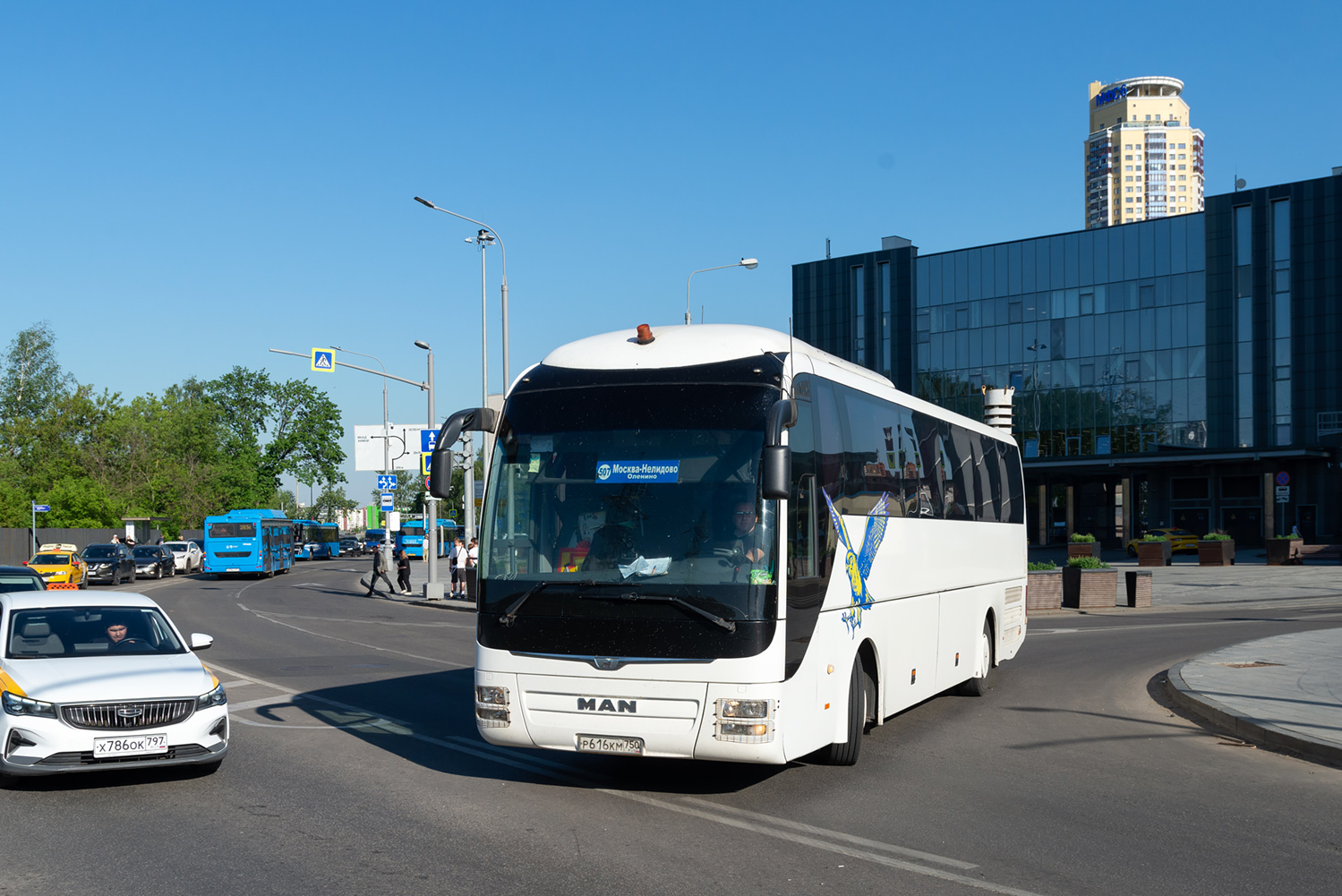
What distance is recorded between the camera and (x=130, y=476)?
7612 centimetres

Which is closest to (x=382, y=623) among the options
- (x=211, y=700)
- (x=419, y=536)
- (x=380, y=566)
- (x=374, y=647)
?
(x=374, y=647)

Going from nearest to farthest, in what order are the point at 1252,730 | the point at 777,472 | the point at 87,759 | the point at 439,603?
the point at 777,472 < the point at 87,759 < the point at 1252,730 < the point at 439,603

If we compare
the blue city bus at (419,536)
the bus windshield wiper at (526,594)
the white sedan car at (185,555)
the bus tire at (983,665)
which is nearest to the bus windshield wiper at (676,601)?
the bus windshield wiper at (526,594)

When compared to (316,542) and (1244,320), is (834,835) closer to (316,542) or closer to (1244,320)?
(1244,320)

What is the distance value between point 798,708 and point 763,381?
226 cm

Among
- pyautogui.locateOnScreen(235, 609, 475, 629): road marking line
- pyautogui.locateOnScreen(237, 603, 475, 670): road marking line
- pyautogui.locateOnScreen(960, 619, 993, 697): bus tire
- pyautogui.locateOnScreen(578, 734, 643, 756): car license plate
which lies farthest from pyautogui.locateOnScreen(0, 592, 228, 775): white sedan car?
pyautogui.locateOnScreen(235, 609, 475, 629): road marking line

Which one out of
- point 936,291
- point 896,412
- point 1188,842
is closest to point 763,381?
point 896,412

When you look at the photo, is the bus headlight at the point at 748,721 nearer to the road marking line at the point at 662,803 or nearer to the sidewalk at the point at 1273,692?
the road marking line at the point at 662,803

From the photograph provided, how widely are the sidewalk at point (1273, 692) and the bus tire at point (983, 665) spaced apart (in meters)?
2.09

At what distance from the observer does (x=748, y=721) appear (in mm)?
7754

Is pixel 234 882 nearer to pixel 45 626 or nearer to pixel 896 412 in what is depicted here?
pixel 45 626

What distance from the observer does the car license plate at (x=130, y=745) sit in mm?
8172

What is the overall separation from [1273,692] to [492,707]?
30.1 ft

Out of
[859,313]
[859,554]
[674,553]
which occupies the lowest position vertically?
[859,554]
